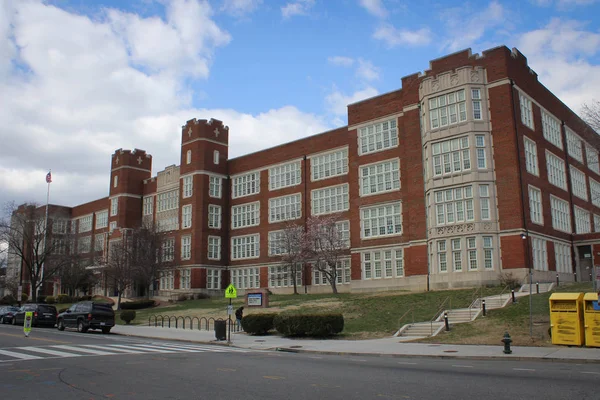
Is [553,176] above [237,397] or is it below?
above

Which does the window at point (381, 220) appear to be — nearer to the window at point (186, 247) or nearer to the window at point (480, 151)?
the window at point (480, 151)

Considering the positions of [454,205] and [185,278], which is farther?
[185,278]

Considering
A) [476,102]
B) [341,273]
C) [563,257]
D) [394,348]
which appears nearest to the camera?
[394,348]

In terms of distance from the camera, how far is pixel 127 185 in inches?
2965

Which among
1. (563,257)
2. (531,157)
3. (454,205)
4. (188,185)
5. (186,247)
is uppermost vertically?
(188,185)

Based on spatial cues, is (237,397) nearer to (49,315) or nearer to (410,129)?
(49,315)

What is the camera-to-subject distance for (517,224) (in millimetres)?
37531

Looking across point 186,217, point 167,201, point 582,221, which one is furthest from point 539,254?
point 167,201

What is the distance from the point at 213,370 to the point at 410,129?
33.7m

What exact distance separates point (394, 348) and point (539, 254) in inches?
897

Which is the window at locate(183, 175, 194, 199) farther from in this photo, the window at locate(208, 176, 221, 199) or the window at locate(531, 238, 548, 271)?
the window at locate(531, 238, 548, 271)

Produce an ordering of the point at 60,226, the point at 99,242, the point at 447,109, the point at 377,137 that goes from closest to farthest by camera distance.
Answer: the point at 447,109 < the point at 377,137 < the point at 99,242 < the point at 60,226

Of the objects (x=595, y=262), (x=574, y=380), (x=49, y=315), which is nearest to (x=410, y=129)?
(x=595, y=262)

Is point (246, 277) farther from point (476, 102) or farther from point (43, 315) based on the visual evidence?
point (476, 102)
